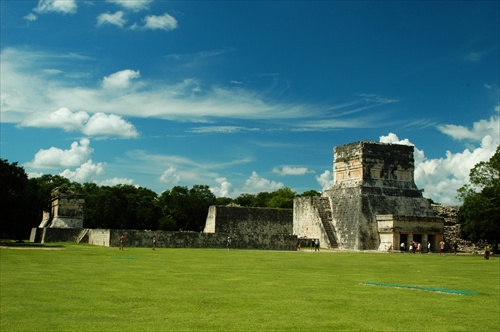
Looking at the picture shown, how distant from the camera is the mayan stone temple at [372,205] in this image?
3322cm

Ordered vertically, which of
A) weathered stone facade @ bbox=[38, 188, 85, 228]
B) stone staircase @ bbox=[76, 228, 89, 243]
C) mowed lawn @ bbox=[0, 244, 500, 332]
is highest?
weathered stone facade @ bbox=[38, 188, 85, 228]

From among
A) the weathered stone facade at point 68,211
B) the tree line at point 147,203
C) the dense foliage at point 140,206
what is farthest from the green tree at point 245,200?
the weathered stone facade at point 68,211

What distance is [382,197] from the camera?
115 ft

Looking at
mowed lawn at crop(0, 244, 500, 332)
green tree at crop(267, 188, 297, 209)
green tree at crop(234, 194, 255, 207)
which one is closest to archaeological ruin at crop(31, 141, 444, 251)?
mowed lawn at crop(0, 244, 500, 332)

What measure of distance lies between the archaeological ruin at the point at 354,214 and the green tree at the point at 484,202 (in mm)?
3578

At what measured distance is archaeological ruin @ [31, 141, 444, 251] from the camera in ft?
105

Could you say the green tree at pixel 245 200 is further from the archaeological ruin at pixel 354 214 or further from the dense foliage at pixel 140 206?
the archaeological ruin at pixel 354 214

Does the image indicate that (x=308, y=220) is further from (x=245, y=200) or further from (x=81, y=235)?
(x=245, y=200)

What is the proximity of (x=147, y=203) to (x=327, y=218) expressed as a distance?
80.4 ft

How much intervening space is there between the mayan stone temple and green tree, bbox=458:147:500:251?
3547 millimetres

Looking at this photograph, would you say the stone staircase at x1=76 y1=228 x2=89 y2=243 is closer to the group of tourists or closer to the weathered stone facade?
the weathered stone facade

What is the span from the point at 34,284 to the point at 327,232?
27.5m

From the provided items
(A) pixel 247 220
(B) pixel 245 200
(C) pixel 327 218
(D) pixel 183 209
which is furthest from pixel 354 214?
(B) pixel 245 200

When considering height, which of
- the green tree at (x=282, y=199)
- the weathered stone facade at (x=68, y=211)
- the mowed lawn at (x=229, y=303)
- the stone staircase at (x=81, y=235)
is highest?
the green tree at (x=282, y=199)
